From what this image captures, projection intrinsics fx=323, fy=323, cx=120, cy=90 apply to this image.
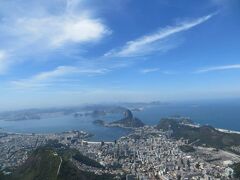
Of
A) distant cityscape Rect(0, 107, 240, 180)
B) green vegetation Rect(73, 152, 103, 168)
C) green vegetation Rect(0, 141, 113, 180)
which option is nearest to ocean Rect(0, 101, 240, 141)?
distant cityscape Rect(0, 107, 240, 180)

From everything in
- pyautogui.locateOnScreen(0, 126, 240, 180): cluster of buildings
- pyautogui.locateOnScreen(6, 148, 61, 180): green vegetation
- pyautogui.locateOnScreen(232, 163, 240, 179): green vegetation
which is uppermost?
pyautogui.locateOnScreen(6, 148, 61, 180): green vegetation

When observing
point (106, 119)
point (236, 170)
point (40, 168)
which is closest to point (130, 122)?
point (106, 119)

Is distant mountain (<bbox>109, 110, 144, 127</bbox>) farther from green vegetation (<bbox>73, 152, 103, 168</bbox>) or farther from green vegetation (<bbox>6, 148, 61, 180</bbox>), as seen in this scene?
green vegetation (<bbox>6, 148, 61, 180</bbox>)

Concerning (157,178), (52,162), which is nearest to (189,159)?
(157,178)

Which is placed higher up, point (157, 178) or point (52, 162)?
point (52, 162)

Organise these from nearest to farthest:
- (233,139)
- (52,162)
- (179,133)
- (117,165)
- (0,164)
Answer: (52,162)
(117,165)
(0,164)
(233,139)
(179,133)

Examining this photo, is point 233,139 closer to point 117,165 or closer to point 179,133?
point 179,133

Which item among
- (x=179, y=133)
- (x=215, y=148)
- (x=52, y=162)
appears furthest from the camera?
(x=179, y=133)

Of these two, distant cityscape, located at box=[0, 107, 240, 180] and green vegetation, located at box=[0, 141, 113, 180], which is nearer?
green vegetation, located at box=[0, 141, 113, 180]

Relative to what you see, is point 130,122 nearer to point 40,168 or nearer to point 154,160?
point 154,160

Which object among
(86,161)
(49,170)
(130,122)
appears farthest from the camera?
(130,122)

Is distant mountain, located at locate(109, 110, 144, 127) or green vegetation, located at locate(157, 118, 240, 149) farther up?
distant mountain, located at locate(109, 110, 144, 127)
